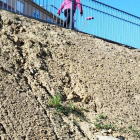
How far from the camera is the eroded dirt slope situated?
23.0ft

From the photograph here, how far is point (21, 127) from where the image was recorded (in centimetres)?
670

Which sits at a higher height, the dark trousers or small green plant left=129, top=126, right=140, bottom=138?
the dark trousers

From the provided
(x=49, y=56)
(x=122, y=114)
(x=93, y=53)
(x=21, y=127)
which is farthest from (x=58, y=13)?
(x=21, y=127)

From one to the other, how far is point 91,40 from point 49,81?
331 centimetres

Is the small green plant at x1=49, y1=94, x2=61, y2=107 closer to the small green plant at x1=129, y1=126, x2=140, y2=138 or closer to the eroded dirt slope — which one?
the eroded dirt slope

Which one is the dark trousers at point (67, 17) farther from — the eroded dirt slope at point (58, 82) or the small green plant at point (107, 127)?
the small green plant at point (107, 127)

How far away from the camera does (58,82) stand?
27.3ft

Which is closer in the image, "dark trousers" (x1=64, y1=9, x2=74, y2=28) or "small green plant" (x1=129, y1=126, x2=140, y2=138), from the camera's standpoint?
"small green plant" (x1=129, y1=126, x2=140, y2=138)

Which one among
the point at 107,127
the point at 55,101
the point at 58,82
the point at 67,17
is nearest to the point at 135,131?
the point at 107,127

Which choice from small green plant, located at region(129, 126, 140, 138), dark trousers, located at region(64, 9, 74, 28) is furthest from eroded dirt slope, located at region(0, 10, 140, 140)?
dark trousers, located at region(64, 9, 74, 28)

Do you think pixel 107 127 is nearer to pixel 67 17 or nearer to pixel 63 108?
pixel 63 108

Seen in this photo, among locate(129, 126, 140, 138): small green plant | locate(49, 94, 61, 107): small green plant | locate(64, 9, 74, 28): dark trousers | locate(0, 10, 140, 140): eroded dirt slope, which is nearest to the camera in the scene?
locate(0, 10, 140, 140): eroded dirt slope

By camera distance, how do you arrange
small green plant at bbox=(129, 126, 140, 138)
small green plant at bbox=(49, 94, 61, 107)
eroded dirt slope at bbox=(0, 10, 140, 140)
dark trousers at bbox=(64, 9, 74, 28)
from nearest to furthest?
eroded dirt slope at bbox=(0, 10, 140, 140) < small green plant at bbox=(49, 94, 61, 107) < small green plant at bbox=(129, 126, 140, 138) < dark trousers at bbox=(64, 9, 74, 28)

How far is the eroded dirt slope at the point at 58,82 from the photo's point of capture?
7.00 meters
